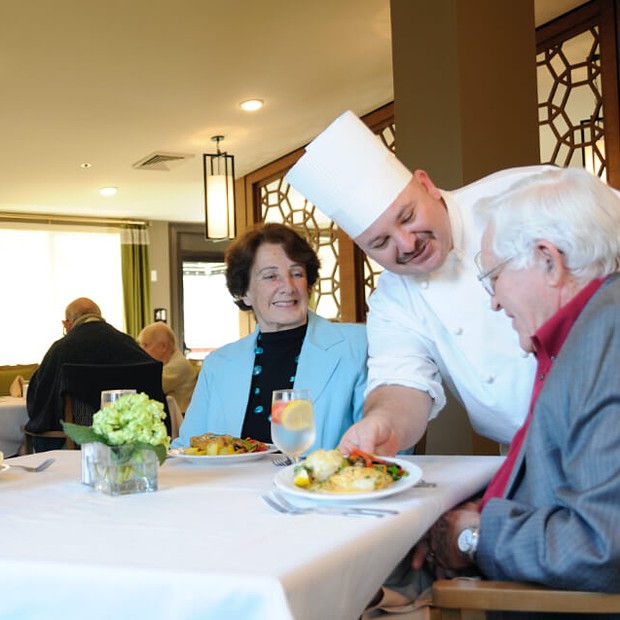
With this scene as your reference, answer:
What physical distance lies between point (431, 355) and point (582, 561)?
0.97 metres

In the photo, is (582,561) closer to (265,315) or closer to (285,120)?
(265,315)

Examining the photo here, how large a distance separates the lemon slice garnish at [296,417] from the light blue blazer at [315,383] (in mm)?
714

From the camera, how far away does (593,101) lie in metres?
5.09

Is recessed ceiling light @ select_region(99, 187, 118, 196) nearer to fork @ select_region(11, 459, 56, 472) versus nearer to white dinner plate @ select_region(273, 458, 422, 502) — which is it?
fork @ select_region(11, 459, 56, 472)

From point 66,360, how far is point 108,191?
5.02 m

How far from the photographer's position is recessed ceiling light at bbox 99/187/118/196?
849cm

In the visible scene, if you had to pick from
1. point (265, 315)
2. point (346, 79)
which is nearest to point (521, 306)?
point (265, 315)

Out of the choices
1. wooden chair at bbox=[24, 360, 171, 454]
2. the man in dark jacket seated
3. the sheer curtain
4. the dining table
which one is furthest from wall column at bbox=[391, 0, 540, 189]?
the sheer curtain

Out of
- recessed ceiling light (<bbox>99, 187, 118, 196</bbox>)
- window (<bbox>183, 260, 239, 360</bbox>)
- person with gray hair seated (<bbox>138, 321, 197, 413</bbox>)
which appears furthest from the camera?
window (<bbox>183, 260, 239, 360</bbox>)

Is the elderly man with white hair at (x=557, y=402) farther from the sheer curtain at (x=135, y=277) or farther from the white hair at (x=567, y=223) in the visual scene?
the sheer curtain at (x=135, y=277)

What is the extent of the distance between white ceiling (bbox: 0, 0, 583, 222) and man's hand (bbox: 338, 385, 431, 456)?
2.70 metres

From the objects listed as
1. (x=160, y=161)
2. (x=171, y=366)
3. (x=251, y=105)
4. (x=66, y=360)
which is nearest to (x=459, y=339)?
(x=66, y=360)

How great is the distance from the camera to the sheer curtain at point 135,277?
10.7 meters

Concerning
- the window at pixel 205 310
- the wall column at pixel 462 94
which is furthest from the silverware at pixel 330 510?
the window at pixel 205 310
